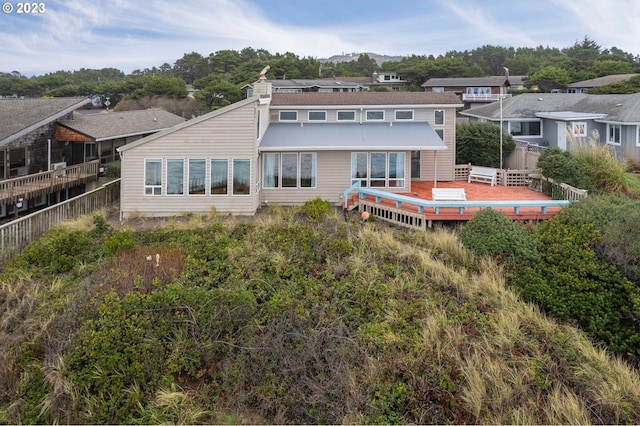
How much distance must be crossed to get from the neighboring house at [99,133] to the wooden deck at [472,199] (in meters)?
15.4

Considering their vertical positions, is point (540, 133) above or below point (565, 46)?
below

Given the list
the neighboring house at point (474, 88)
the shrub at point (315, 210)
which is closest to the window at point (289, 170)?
the shrub at point (315, 210)

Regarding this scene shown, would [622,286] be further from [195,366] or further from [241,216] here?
[241,216]

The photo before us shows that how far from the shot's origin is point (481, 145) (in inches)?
921

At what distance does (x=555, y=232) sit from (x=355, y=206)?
740 cm

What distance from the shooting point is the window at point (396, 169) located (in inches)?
742

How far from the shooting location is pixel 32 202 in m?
20.6

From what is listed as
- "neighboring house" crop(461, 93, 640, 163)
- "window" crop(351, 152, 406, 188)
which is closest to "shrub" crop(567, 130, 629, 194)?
"neighboring house" crop(461, 93, 640, 163)

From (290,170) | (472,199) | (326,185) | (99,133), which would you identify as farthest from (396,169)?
(99,133)

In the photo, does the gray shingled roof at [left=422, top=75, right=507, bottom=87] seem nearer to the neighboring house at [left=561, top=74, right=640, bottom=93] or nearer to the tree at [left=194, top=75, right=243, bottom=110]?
the neighboring house at [left=561, top=74, right=640, bottom=93]

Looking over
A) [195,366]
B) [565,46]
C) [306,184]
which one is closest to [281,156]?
[306,184]

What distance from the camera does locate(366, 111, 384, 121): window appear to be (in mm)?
21859

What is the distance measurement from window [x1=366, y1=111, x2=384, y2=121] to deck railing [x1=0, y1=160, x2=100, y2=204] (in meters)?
14.6

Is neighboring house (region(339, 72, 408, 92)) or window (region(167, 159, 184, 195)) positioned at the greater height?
neighboring house (region(339, 72, 408, 92))
